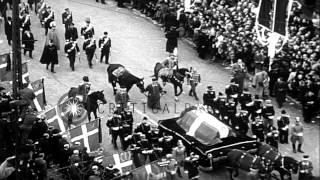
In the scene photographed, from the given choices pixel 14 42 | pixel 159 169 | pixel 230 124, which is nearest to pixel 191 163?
pixel 159 169

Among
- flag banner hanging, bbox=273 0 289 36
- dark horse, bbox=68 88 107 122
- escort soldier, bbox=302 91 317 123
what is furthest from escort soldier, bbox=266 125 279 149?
dark horse, bbox=68 88 107 122

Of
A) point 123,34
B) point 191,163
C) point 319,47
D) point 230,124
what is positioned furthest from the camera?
point 123,34

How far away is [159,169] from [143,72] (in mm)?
10925

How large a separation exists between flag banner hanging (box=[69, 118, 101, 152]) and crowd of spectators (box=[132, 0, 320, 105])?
8.73 meters

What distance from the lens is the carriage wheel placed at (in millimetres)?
26672

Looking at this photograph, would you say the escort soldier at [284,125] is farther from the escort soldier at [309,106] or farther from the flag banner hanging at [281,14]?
the flag banner hanging at [281,14]

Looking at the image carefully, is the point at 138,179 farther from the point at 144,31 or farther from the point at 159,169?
the point at 144,31

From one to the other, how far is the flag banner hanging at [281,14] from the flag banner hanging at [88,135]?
843 cm

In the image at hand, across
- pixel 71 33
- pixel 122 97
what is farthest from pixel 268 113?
pixel 71 33

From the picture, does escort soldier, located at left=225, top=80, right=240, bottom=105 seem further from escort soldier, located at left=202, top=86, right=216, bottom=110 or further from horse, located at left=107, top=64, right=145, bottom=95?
horse, located at left=107, top=64, right=145, bottom=95

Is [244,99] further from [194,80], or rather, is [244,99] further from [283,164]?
[283,164]

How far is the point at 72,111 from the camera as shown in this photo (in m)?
27.1

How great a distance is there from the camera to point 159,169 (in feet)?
77.7

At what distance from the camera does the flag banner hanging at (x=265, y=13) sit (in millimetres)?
30547
